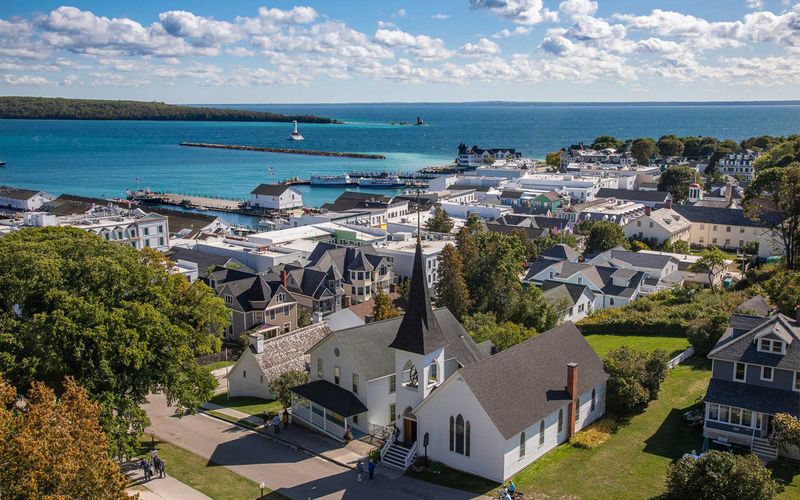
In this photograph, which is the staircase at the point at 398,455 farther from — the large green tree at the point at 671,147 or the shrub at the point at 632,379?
the large green tree at the point at 671,147

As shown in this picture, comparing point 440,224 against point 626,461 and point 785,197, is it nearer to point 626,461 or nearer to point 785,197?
point 785,197

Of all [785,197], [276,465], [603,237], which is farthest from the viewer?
[603,237]

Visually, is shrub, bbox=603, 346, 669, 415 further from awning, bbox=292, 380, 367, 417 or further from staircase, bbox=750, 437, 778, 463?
awning, bbox=292, 380, 367, 417

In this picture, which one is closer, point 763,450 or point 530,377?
point 763,450

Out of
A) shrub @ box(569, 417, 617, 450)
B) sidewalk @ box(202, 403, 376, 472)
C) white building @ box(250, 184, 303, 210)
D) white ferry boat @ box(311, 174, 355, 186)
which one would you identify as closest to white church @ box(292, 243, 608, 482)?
shrub @ box(569, 417, 617, 450)

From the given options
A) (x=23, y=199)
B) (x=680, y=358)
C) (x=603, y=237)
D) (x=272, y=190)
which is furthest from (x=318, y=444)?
(x=23, y=199)
